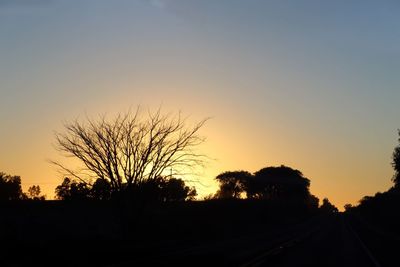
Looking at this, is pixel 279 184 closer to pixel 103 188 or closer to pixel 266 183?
pixel 266 183

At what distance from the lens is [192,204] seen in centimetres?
4972

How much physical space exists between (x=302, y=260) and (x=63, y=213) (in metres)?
17.4

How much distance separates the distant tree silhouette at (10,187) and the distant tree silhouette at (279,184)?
92.1 metres

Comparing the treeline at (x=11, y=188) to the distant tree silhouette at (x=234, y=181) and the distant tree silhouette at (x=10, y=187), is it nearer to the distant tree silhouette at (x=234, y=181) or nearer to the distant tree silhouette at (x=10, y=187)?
the distant tree silhouette at (x=10, y=187)

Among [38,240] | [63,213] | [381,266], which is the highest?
[63,213]

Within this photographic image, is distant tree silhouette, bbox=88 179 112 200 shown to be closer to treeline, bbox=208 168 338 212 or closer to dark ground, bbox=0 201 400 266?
dark ground, bbox=0 201 400 266

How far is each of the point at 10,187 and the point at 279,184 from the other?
10253cm

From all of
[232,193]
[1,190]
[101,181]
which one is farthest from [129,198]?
[232,193]

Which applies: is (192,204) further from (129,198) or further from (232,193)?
(232,193)

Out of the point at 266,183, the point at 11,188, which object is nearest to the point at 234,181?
the point at 266,183

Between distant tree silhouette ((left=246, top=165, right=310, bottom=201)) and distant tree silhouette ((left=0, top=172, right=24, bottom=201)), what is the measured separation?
302 ft

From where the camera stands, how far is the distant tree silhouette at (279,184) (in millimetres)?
165000

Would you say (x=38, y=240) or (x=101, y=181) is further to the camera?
(x=101, y=181)

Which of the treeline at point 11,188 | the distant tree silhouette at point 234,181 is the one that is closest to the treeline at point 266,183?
the distant tree silhouette at point 234,181
